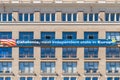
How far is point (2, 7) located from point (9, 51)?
902cm

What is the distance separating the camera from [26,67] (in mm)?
105125

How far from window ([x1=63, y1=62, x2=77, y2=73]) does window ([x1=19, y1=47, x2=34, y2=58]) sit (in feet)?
22.9

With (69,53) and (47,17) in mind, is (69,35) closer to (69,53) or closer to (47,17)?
(69,53)

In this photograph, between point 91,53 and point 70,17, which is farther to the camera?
point 70,17

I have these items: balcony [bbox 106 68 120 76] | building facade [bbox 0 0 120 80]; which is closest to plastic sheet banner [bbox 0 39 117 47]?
building facade [bbox 0 0 120 80]

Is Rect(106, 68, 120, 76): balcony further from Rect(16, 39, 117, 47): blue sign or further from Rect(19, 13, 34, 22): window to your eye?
Rect(19, 13, 34, 22): window

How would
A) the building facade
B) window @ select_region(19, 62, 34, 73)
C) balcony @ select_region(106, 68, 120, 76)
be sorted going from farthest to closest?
window @ select_region(19, 62, 34, 73) → the building facade → balcony @ select_region(106, 68, 120, 76)

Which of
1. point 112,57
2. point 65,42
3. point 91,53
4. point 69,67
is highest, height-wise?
point 65,42

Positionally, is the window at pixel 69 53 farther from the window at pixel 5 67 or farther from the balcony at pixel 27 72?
the window at pixel 5 67

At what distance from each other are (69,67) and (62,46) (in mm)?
4379

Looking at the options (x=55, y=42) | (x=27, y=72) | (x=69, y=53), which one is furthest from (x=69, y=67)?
(x=27, y=72)

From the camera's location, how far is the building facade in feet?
343

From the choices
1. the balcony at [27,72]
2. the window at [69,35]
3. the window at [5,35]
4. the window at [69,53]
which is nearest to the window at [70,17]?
the window at [69,35]

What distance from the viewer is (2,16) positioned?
4168 inches
